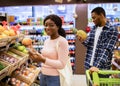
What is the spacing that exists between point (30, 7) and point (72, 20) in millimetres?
1545

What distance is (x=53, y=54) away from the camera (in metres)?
2.53

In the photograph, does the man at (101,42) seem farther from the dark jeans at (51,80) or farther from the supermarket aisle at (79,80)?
the supermarket aisle at (79,80)

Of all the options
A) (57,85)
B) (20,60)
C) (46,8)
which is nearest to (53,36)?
(57,85)

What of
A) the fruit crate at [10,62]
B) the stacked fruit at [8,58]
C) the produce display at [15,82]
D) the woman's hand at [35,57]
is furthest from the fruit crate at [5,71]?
the produce display at [15,82]

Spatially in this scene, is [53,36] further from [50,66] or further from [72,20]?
[72,20]

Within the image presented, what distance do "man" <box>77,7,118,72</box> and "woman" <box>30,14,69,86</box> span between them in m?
0.46

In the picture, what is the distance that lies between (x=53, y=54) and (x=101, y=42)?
0.65 meters

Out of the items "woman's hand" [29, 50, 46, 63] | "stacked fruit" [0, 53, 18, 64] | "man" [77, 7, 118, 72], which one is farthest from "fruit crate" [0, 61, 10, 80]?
"man" [77, 7, 118, 72]

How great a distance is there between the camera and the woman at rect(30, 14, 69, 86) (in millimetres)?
2469

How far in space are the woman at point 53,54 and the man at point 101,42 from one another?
18.1 inches

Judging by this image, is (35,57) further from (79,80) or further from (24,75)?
(79,80)

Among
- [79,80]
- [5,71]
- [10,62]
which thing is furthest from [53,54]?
[79,80]

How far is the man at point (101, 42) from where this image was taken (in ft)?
8.80

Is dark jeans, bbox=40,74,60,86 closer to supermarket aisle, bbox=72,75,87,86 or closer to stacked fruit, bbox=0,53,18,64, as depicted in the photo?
stacked fruit, bbox=0,53,18,64
